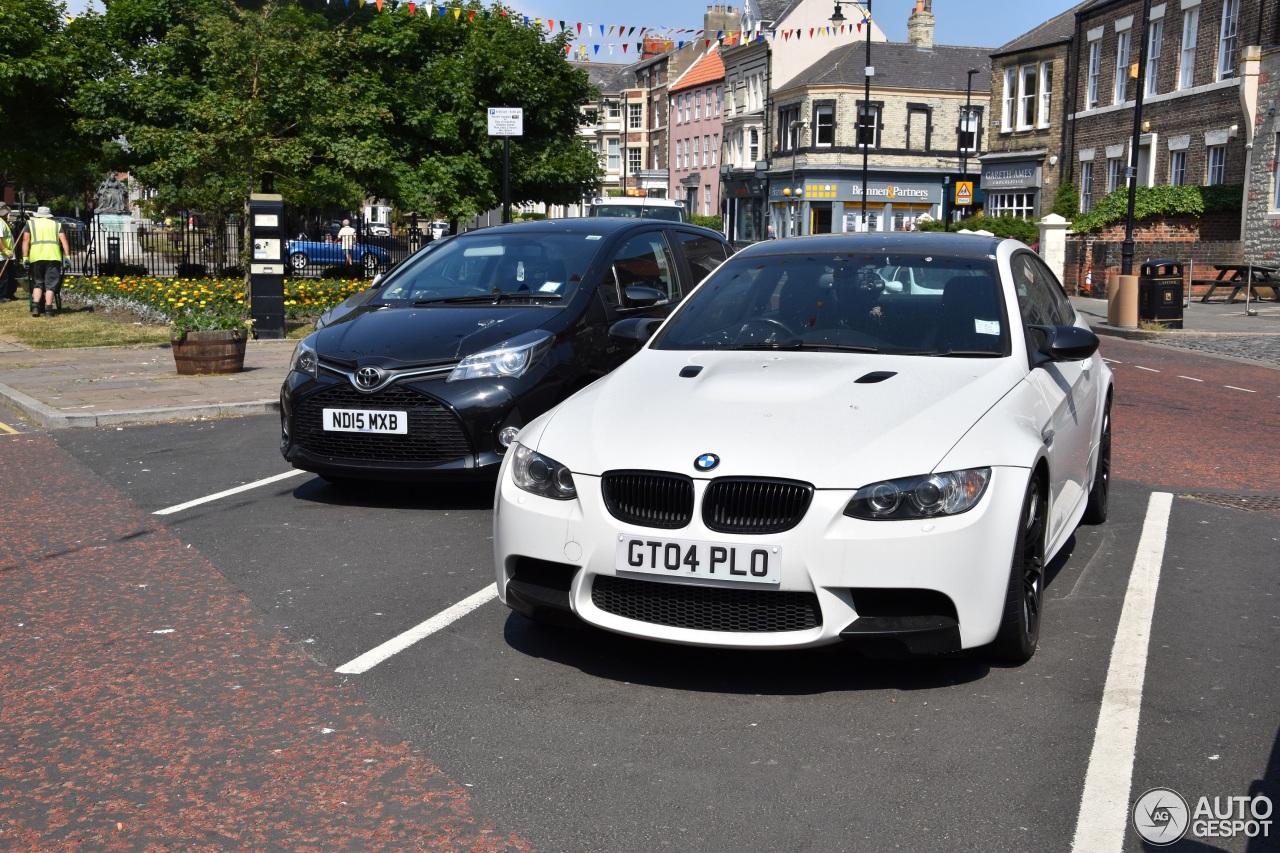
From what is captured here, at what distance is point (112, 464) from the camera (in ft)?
29.7

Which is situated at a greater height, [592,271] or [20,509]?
[592,271]

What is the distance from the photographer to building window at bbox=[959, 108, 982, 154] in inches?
2435

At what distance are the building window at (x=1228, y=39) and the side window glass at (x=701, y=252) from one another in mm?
30119

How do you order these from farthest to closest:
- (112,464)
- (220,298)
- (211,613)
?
(220,298)
(112,464)
(211,613)

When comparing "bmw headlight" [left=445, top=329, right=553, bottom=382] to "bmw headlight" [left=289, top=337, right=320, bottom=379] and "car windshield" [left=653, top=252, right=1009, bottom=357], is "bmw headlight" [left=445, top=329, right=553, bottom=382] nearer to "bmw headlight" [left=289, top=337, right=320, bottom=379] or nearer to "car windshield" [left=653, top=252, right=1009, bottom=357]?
"bmw headlight" [left=289, top=337, right=320, bottom=379]

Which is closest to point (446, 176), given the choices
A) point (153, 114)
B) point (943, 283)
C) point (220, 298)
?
point (153, 114)

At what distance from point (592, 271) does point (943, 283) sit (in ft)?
9.87

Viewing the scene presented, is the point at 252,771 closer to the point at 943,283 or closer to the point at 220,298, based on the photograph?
the point at 943,283

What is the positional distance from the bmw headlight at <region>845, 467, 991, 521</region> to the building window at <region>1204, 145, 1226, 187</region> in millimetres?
35092

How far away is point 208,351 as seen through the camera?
531 inches

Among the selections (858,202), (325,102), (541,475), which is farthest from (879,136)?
(541,475)

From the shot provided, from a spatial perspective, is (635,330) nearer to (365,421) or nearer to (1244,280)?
(365,421)

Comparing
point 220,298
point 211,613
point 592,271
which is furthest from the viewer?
point 220,298

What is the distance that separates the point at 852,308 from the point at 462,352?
249cm
